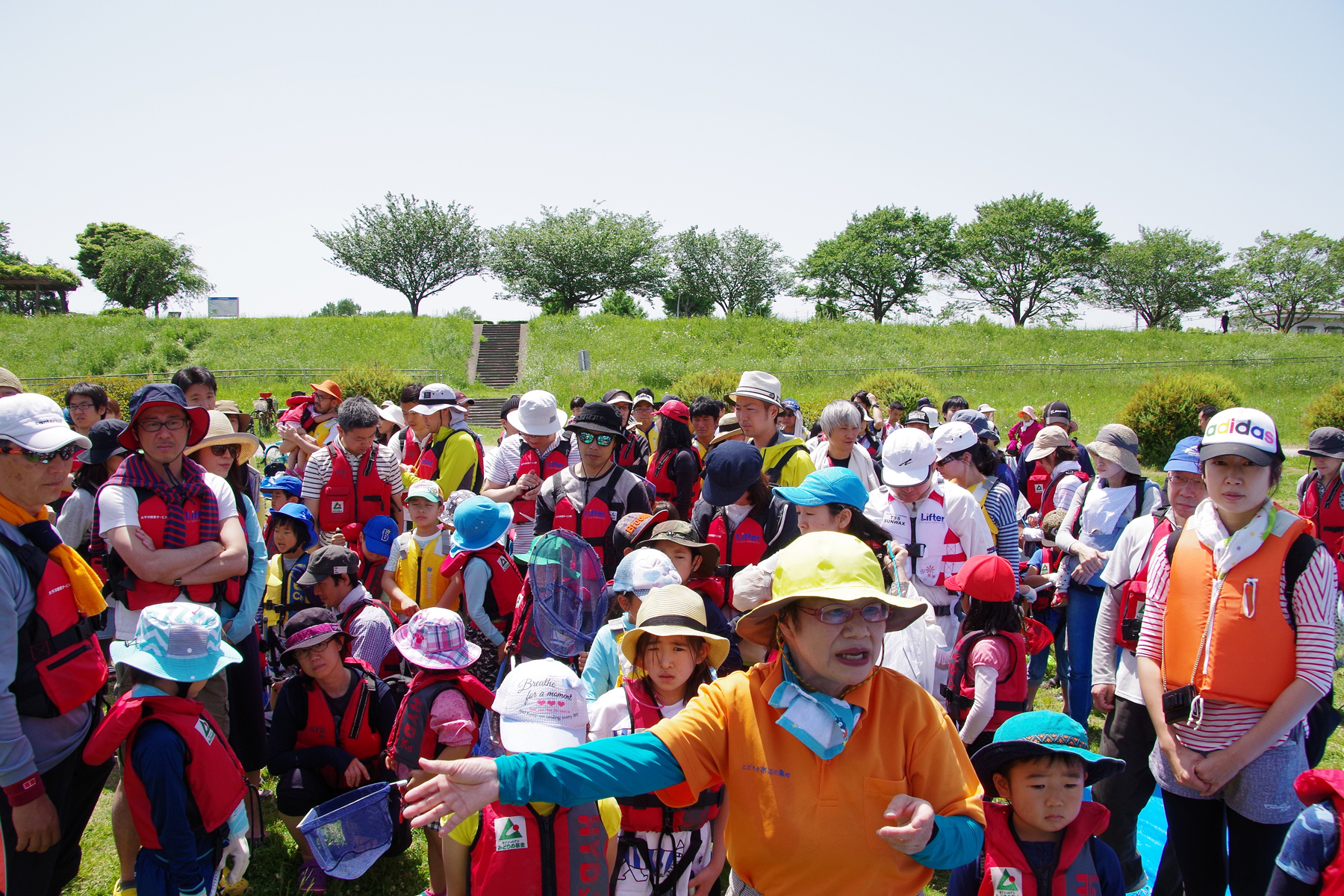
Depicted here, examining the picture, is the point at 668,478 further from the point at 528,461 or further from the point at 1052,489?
the point at 1052,489

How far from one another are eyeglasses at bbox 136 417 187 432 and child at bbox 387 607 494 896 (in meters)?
1.37

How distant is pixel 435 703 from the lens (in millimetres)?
3162

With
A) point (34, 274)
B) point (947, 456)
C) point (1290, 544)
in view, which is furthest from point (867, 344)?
point (34, 274)

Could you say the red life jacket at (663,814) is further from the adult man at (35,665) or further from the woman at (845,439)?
the woman at (845,439)

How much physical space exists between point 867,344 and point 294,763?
35156mm

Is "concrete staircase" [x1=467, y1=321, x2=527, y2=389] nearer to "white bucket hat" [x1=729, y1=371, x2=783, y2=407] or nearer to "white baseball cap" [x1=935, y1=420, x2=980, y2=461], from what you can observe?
"white bucket hat" [x1=729, y1=371, x2=783, y2=407]

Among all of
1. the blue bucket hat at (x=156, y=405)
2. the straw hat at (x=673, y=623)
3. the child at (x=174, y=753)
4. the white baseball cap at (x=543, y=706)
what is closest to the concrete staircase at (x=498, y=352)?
the blue bucket hat at (x=156, y=405)

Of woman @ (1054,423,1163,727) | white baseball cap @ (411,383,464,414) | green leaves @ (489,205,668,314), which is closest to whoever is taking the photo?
woman @ (1054,423,1163,727)

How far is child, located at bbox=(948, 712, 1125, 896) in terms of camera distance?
2289 mm

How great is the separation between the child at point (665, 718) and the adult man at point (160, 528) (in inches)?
74.9

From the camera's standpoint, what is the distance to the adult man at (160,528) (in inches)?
125

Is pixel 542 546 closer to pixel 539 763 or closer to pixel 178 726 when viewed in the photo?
pixel 178 726

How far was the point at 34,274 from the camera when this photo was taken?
4744cm

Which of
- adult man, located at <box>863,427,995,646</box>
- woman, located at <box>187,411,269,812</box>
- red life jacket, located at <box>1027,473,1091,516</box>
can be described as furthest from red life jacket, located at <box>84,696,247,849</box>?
red life jacket, located at <box>1027,473,1091,516</box>
